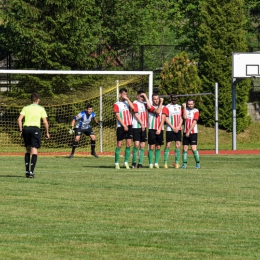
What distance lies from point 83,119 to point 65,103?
604cm

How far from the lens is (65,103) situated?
3675 cm

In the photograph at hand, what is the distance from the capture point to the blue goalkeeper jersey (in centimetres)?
3069

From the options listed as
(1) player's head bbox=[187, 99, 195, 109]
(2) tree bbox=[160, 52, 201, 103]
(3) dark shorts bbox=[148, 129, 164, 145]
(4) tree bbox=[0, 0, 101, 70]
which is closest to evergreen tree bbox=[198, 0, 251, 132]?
(2) tree bbox=[160, 52, 201, 103]

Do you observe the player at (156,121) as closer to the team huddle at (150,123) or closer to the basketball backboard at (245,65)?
the team huddle at (150,123)

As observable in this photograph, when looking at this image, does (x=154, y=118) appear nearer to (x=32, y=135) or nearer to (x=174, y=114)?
(x=174, y=114)

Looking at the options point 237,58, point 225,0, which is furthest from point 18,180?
point 225,0

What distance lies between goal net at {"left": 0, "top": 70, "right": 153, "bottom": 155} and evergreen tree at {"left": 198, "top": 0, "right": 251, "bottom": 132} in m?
7.83

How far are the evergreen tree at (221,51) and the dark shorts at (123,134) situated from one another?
75.4 ft

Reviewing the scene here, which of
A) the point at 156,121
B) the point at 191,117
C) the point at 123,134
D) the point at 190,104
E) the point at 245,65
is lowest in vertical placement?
the point at 123,134

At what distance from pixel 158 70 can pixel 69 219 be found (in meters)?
41.6

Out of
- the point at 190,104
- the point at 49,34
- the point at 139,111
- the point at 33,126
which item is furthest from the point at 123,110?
the point at 49,34

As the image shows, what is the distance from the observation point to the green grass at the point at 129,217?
927 cm

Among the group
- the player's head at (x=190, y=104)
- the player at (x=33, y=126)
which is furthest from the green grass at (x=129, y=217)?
the player's head at (x=190, y=104)

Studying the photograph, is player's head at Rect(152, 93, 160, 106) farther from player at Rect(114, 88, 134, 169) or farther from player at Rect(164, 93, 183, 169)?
player at Rect(114, 88, 134, 169)
